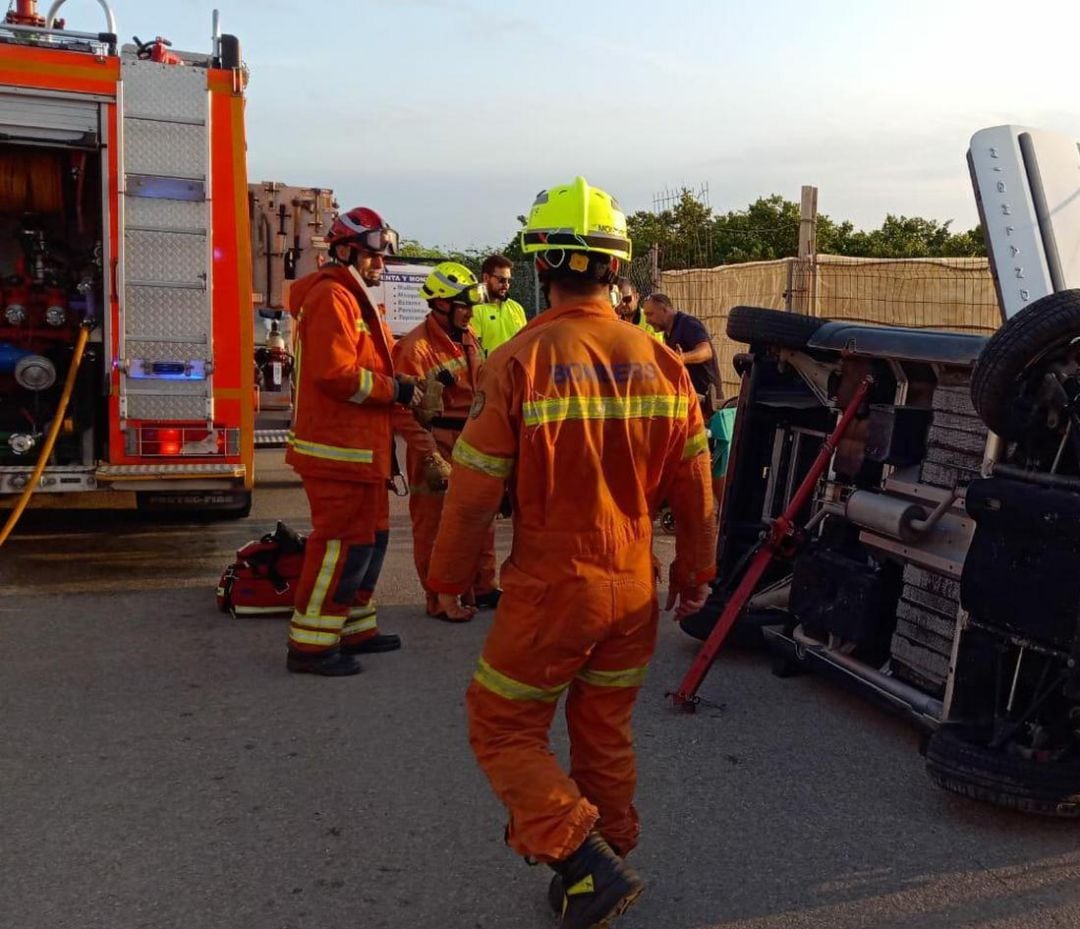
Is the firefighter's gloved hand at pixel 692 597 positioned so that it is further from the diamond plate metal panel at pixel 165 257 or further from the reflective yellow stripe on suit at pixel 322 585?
the diamond plate metal panel at pixel 165 257

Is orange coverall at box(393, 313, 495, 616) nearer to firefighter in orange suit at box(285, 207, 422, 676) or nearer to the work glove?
firefighter in orange suit at box(285, 207, 422, 676)

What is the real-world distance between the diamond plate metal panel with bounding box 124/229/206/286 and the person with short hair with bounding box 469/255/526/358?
203cm

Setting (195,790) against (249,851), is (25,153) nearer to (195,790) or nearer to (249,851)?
(195,790)

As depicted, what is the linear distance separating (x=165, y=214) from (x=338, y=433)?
8.18 ft

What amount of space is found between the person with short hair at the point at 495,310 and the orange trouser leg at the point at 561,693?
17.1 feet

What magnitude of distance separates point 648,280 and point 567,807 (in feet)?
36.5

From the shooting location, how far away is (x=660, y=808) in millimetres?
3666

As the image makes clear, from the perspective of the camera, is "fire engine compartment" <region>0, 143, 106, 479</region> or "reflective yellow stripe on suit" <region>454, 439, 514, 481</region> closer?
"reflective yellow stripe on suit" <region>454, 439, 514, 481</region>

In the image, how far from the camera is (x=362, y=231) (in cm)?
505

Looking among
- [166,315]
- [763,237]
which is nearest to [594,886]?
[166,315]

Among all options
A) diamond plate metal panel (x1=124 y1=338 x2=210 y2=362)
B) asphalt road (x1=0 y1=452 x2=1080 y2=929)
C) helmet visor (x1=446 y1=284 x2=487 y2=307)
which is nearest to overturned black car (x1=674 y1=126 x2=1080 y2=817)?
asphalt road (x1=0 y1=452 x2=1080 y2=929)

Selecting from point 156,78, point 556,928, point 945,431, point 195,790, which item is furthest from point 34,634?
point 945,431

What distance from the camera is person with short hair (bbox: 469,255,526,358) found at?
802 centimetres

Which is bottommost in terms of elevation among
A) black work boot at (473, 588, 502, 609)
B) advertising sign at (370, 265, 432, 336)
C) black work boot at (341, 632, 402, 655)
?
black work boot at (341, 632, 402, 655)
